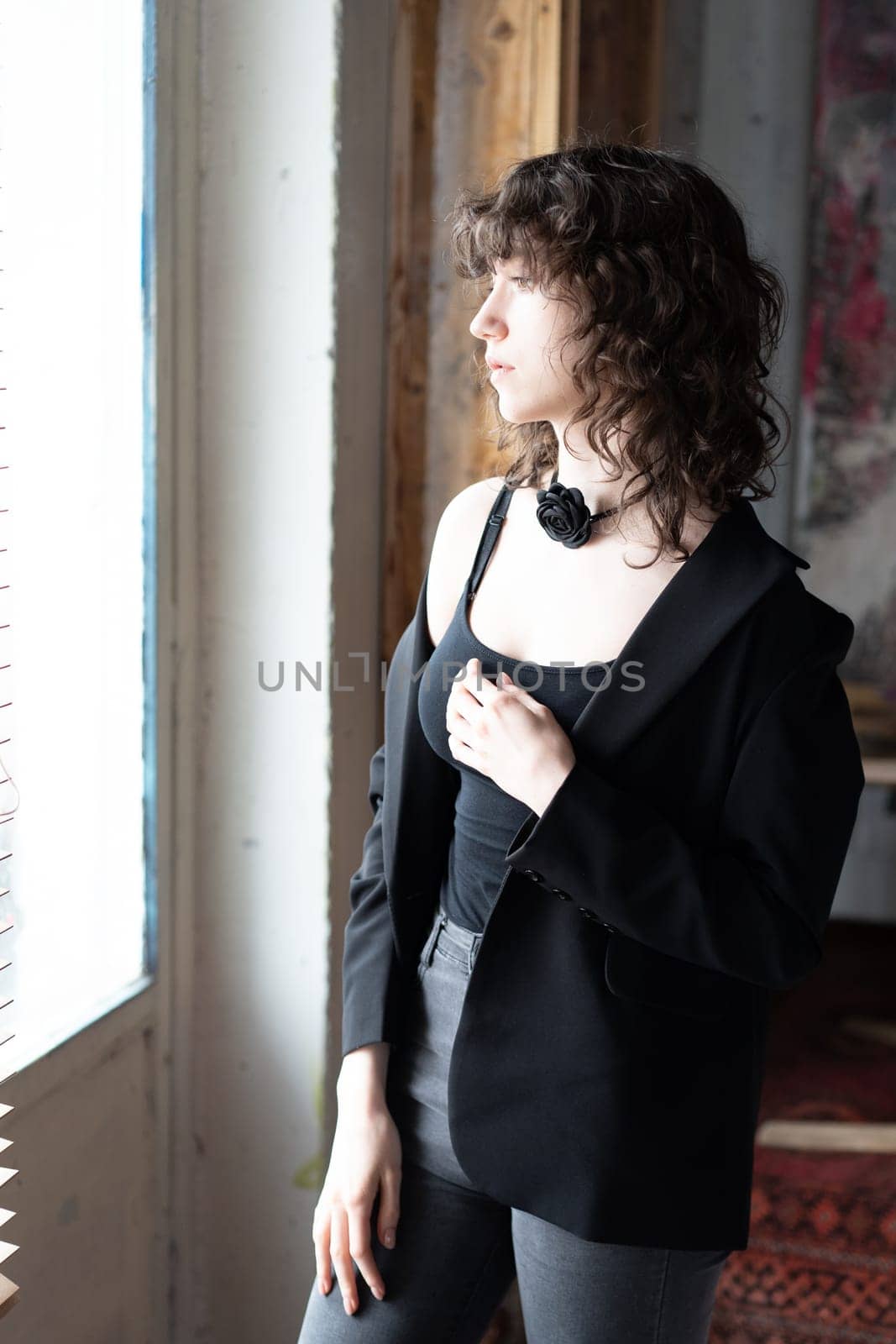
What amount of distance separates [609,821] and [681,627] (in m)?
0.18

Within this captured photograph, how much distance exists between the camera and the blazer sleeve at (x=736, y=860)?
96 centimetres

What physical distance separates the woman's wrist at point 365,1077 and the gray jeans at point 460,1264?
0.08 ft

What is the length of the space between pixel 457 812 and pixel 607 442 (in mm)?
393

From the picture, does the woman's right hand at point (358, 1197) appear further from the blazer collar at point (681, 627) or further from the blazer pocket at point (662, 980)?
the blazer collar at point (681, 627)

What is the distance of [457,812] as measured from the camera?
1166mm

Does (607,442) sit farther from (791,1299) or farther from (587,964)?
(791,1299)

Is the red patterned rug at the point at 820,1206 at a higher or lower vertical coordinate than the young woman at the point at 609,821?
lower

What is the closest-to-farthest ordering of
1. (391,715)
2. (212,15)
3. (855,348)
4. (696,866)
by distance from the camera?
(696,866)
(391,715)
(212,15)
(855,348)

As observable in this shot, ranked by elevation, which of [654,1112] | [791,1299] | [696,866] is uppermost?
[696,866]

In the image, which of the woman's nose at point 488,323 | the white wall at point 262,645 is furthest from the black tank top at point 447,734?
the white wall at point 262,645

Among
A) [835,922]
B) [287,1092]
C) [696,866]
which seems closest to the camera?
[696,866]

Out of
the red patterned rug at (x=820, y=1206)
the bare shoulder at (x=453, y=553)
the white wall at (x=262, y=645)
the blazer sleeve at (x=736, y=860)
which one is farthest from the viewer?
the red patterned rug at (x=820, y=1206)

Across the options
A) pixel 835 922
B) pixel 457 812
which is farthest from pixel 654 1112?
pixel 835 922

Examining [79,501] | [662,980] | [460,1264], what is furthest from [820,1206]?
[79,501]
